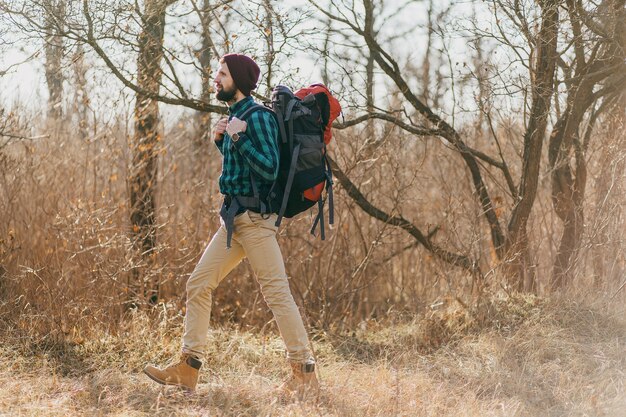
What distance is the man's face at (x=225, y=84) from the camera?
431cm

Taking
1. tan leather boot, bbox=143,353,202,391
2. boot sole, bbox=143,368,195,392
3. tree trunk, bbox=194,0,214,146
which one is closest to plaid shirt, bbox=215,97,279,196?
tan leather boot, bbox=143,353,202,391

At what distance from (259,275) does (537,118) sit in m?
3.28

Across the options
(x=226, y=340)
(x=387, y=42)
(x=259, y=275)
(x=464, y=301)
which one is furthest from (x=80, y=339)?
(x=387, y=42)

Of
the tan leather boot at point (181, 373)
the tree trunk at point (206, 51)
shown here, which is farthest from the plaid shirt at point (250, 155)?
the tree trunk at point (206, 51)

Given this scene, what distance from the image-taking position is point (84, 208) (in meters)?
6.67

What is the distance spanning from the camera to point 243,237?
437 centimetres

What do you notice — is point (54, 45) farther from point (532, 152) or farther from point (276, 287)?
point (532, 152)

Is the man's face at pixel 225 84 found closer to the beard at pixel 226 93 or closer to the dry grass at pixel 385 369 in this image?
the beard at pixel 226 93

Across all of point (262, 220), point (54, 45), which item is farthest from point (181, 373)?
point (54, 45)

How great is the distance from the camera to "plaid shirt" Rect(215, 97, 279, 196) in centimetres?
414

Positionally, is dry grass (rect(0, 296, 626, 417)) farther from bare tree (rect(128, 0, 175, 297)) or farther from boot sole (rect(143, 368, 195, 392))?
bare tree (rect(128, 0, 175, 297))

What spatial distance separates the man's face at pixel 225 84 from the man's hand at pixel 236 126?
232 mm

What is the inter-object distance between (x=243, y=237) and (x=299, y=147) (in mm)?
589

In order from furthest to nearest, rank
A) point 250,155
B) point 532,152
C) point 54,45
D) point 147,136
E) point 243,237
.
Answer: point 147,136 < point 532,152 < point 54,45 < point 243,237 < point 250,155
